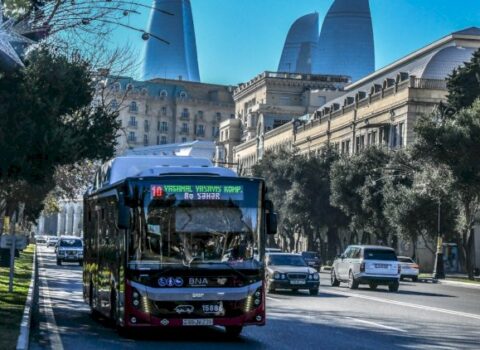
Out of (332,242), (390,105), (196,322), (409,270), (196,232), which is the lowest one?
(196,322)

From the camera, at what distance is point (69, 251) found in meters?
63.3

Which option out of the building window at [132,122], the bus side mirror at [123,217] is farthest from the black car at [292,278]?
the building window at [132,122]

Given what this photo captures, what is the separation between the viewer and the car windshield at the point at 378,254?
3794 centimetres

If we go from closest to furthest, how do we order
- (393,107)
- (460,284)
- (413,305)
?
(413,305), (460,284), (393,107)

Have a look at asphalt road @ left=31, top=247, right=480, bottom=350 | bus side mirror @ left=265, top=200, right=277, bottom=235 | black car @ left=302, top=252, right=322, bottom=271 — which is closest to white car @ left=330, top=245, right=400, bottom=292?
asphalt road @ left=31, top=247, right=480, bottom=350

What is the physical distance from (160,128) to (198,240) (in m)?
157

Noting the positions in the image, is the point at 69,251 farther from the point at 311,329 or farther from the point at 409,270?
the point at 311,329

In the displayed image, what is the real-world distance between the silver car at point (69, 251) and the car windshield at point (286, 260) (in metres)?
30.4

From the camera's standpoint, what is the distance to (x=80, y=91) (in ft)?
74.1

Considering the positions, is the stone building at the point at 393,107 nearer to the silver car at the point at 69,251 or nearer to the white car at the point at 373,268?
the silver car at the point at 69,251

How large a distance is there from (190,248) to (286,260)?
1807cm

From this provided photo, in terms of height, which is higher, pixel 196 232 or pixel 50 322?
pixel 196 232

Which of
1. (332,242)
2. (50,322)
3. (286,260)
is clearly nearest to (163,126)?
(332,242)

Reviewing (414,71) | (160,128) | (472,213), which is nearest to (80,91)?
(472,213)
